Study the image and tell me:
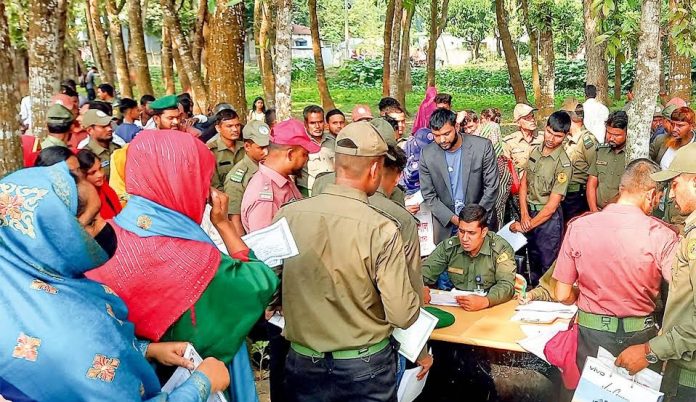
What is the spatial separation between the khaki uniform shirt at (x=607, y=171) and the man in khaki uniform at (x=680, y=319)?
9.91 feet

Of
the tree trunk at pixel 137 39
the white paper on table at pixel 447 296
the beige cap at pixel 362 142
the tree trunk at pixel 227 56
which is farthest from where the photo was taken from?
the tree trunk at pixel 137 39

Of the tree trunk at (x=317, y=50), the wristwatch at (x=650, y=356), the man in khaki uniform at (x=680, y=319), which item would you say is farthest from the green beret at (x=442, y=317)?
the tree trunk at (x=317, y=50)

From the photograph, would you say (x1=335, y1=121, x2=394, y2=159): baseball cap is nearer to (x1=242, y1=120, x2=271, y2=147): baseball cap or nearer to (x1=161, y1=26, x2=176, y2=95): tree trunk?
(x1=242, y1=120, x2=271, y2=147): baseball cap

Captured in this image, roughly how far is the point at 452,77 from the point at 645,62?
32295 mm

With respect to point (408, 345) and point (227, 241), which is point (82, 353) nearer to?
point (227, 241)

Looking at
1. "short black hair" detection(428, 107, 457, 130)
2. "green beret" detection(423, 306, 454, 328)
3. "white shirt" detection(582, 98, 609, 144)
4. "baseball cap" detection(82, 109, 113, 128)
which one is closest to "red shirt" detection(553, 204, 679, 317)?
"green beret" detection(423, 306, 454, 328)

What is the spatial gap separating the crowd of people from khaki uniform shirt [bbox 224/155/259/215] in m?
0.01

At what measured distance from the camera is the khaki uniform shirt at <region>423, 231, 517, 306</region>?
4203mm

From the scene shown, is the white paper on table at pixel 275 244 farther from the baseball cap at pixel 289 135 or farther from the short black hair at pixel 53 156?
the short black hair at pixel 53 156

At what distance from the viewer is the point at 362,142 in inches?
104

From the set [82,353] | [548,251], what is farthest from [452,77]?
[82,353]

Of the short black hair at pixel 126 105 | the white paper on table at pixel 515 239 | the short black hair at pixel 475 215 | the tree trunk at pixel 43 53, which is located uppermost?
the tree trunk at pixel 43 53

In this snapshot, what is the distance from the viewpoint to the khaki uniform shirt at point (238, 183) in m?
4.43

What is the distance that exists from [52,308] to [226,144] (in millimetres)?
4279
